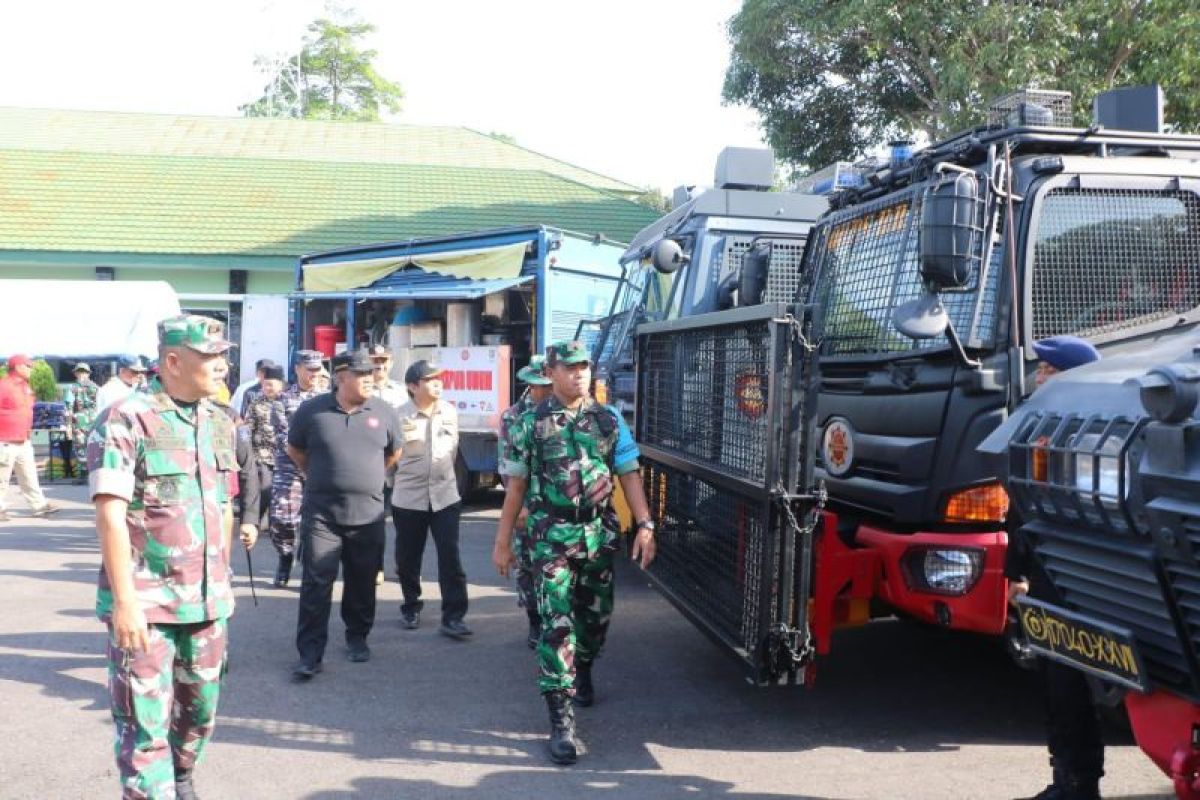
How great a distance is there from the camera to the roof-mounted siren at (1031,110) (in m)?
4.86

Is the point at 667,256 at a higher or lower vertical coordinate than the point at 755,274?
higher

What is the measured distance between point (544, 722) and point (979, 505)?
224cm

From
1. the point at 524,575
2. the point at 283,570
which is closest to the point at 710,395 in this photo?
the point at 524,575

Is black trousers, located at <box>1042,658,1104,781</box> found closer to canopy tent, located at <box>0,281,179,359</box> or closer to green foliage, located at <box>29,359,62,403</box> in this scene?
canopy tent, located at <box>0,281,179,359</box>

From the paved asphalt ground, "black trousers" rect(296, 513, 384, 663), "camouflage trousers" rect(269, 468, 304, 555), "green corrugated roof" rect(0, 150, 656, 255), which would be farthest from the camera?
"green corrugated roof" rect(0, 150, 656, 255)

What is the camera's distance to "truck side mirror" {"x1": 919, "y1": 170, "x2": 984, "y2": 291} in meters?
3.99

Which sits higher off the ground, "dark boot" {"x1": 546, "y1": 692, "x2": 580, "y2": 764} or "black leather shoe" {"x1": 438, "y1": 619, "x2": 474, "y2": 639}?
"dark boot" {"x1": 546, "y1": 692, "x2": 580, "y2": 764}

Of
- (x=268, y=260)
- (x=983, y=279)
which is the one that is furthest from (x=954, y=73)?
(x=268, y=260)

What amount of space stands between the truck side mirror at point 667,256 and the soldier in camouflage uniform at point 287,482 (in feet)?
8.59

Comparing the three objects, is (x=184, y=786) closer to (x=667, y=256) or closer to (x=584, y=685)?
(x=584, y=685)

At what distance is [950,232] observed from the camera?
3.98m

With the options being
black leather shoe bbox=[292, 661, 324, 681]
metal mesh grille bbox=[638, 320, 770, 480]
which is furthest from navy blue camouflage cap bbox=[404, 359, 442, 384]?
black leather shoe bbox=[292, 661, 324, 681]

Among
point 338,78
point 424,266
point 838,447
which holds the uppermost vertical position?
point 338,78

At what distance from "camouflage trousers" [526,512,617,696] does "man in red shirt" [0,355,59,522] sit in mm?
9006
